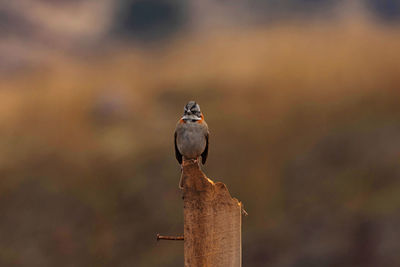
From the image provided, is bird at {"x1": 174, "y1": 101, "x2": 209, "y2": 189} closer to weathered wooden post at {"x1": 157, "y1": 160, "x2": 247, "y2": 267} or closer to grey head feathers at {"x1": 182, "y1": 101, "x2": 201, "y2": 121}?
grey head feathers at {"x1": 182, "y1": 101, "x2": 201, "y2": 121}

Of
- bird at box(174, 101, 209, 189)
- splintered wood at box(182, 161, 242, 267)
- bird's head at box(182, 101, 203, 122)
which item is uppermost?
bird's head at box(182, 101, 203, 122)

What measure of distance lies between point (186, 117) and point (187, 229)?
1.11 metres

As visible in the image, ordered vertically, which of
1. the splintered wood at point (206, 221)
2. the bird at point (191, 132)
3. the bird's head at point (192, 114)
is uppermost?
the bird's head at point (192, 114)

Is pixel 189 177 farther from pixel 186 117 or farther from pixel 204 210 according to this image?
pixel 186 117

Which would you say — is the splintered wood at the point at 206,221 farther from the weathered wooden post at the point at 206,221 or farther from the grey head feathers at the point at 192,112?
the grey head feathers at the point at 192,112

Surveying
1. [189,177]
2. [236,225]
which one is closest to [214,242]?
[236,225]

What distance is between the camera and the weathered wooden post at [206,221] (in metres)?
1.25

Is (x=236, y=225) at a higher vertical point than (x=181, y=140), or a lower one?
lower

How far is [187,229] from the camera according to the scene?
126 cm

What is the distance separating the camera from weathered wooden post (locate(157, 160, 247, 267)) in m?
1.25

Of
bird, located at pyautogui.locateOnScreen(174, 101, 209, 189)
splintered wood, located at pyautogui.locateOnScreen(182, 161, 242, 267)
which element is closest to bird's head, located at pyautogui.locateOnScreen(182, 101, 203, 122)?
bird, located at pyautogui.locateOnScreen(174, 101, 209, 189)

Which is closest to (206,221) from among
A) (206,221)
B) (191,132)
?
(206,221)

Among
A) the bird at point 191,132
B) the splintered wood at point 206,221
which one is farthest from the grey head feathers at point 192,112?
the splintered wood at point 206,221

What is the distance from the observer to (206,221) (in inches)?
49.3
